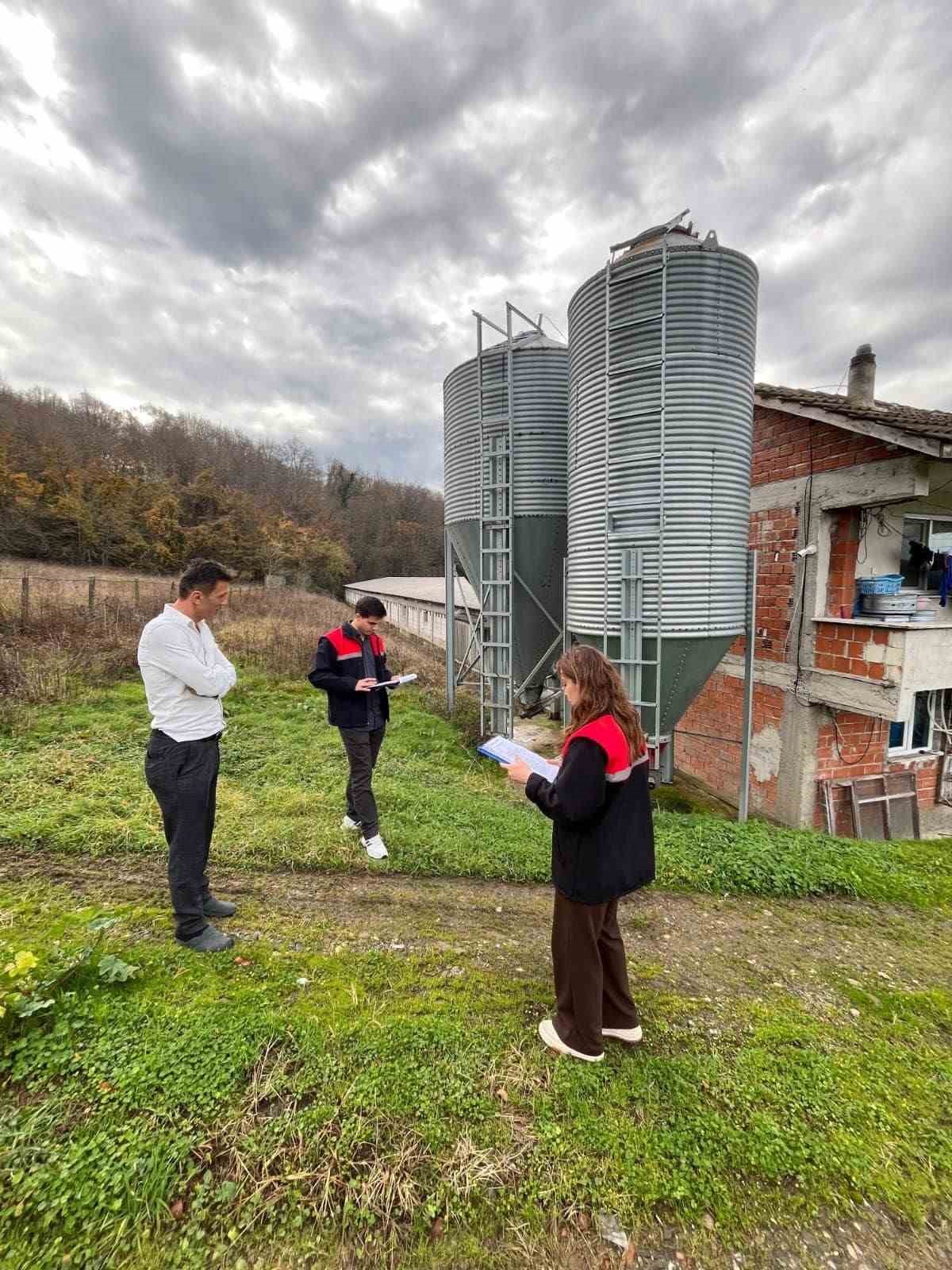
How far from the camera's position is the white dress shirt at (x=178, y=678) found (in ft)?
8.63

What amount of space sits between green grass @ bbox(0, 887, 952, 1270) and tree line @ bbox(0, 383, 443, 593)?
31.4 meters

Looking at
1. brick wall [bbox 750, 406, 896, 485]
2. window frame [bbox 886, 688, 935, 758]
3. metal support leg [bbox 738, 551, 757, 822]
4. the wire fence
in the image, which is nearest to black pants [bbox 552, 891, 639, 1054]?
metal support leg [bbox 738, 551, 757, 822]

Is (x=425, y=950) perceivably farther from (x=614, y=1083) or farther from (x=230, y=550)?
(x=230, y=550)

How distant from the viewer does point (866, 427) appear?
5.50 metres

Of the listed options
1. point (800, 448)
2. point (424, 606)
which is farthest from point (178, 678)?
point (424, 606)

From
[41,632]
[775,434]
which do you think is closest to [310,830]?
[775,434]

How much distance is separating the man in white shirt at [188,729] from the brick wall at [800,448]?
22.1 ft

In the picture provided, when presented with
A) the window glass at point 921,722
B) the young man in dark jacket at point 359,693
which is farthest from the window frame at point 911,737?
the young man in dark jacket at point 359,693

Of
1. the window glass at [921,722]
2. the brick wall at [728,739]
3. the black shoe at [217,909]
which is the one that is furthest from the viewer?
the window glass at [921,722]

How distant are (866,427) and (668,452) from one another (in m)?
2.37

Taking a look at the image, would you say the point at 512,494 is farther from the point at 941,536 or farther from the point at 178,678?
the point at 941,536

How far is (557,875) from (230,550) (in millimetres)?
36105

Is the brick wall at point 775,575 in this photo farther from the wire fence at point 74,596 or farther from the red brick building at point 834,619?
the wire fence at point 74,596

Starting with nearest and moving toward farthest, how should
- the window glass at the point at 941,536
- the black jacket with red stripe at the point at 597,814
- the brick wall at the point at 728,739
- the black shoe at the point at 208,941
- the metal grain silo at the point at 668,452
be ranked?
the black jacket with red stripe at the point at 597,814 < the black shoe at the point at 208,941 < the metal grain silo at the point at 668,452 < the window glass at the point at 941,536 < the brick wall at the point at 728,739
